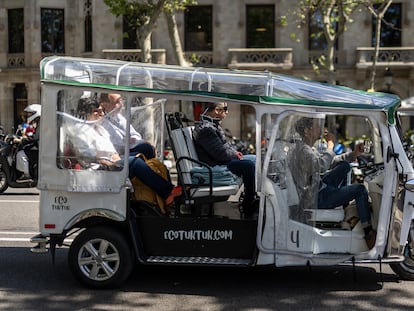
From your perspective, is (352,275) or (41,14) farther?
(41,14)

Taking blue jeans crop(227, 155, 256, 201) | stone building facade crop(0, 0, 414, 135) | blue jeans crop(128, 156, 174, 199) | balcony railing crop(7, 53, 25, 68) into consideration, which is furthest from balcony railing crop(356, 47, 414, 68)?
blue jeans crop(128, 156, 174, 199)

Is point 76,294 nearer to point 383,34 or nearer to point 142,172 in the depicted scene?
point 142,172

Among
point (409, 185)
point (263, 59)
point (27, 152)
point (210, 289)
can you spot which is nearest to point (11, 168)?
point (27, 152)

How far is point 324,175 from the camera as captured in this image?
6.37 meters

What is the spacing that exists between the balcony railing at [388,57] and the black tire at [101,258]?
22.9m

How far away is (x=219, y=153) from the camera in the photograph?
631 centimetres

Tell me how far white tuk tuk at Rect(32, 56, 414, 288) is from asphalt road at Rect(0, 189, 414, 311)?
0.98ft

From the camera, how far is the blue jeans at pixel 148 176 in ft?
20.3

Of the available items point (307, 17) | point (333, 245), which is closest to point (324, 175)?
point (333, 245)

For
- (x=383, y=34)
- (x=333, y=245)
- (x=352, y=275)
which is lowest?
(x=352, y=275)

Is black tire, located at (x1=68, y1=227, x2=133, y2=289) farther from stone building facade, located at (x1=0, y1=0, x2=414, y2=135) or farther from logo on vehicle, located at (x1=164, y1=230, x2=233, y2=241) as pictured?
stone building facade, located at (x1=0, y1=0, x2=414, y2=135)

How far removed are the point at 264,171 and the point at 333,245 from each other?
1.00 metres

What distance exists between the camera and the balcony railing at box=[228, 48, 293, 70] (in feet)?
89.3

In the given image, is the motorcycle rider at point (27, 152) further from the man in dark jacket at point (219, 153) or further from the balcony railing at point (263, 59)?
the balcony railing at point (263, 59)
